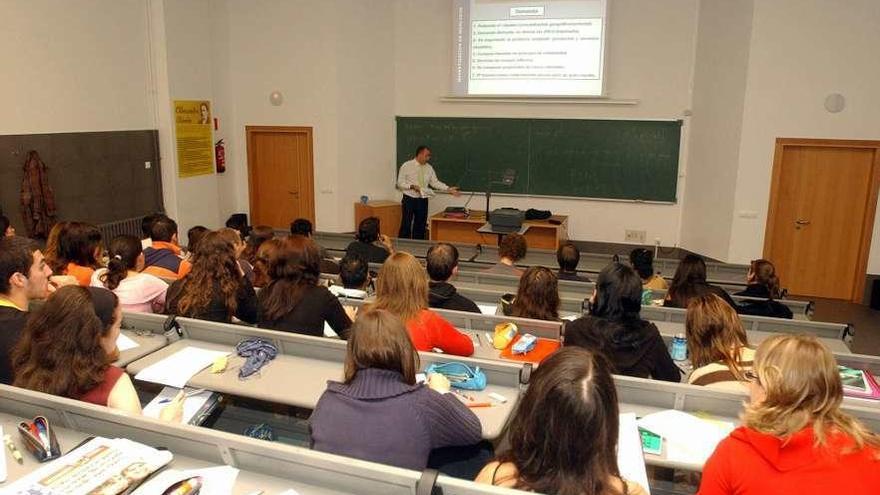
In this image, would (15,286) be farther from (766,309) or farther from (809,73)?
(809,73)

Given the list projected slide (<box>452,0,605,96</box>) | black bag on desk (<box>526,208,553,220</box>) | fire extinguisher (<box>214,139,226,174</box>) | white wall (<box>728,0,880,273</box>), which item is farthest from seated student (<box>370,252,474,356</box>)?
fire extinguisher (<box>214,139,226,174</box>)

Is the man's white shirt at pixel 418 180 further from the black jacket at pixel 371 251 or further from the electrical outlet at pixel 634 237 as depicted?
the black jacket at pixel 371 251

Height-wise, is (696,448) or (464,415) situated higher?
(464,415)

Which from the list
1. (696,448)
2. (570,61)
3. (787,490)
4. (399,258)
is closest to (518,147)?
(570,61)

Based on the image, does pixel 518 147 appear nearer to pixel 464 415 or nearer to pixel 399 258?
pixel 399 258

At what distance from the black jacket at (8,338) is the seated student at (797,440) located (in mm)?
2589

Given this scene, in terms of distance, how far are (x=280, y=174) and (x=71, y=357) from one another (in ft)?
24.3

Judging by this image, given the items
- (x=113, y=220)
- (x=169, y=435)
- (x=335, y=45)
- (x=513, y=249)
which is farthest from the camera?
(x=335, y=45)

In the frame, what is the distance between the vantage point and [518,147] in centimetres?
893

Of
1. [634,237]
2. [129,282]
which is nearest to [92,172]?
[129,282]

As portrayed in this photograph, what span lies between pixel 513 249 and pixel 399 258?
195cm

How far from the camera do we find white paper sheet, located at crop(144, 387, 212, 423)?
251 centimetres

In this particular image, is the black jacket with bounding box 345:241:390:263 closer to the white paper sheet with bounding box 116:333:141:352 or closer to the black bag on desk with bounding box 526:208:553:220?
the white paper sheet with bounding box 116:333:141:352

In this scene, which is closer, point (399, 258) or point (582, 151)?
point (399, 258)
